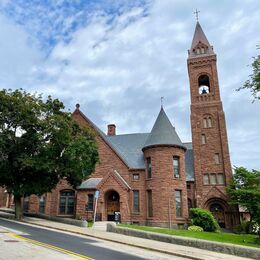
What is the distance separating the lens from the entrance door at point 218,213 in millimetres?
32662

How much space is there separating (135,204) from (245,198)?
455 inches

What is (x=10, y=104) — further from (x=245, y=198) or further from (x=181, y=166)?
(x=245, y=198)

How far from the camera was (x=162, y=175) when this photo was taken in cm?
2928

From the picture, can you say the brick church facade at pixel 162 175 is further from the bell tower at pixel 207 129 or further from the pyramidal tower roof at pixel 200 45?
the pyramidal tower roof at pixel 200 45

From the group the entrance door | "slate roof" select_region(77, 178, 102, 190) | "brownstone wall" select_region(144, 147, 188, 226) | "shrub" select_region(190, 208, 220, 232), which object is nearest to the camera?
"shrub" select_region(190, 208, 220, 232)

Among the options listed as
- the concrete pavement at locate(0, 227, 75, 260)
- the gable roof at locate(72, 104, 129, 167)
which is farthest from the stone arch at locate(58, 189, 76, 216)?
the concrete pavement at locate(0, 227, 75, 260)

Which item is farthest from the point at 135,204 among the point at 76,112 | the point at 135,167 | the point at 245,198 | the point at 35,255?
the point at 35,255

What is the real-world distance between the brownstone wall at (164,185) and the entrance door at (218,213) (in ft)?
18.8

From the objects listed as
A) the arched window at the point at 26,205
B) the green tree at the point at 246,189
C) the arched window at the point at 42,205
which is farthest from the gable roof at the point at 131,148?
the arched window at the point at 26,205

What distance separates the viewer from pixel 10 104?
2328cm

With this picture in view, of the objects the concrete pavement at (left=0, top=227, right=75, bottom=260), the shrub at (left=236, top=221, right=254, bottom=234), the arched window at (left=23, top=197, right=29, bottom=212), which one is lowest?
the shrub at (left=236, top=221, right=254, bottom=234)

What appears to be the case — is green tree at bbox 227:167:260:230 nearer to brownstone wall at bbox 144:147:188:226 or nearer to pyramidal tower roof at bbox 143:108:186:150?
brownstone wall at bbox 144:147:188:226

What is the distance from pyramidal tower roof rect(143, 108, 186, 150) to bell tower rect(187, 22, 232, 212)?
225 inches

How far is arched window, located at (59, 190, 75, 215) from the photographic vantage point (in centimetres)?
3222
